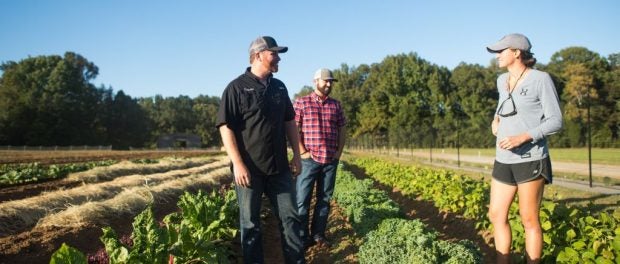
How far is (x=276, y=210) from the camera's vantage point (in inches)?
144

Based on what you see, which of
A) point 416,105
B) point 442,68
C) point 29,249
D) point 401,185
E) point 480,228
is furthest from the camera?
point 442,68

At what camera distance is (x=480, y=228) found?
5676mm

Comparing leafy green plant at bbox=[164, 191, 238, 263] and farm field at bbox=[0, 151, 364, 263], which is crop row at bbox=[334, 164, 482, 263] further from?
leafy green plant at bbox=[164, 191, 238, 263]

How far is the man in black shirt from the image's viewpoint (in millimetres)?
3354

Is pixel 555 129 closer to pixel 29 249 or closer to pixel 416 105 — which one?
pixel 29 249

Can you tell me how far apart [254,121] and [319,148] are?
1.75 m

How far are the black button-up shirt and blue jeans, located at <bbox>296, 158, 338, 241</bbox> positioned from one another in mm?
1545

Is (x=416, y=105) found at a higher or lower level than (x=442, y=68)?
lower

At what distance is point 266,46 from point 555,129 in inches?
89.0

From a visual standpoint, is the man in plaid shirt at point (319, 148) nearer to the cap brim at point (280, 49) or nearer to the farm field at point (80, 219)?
the farm field at point (80, 219)

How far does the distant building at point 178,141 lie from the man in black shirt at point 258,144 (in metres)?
84.6

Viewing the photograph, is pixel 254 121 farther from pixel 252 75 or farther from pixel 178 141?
pixel 178 141

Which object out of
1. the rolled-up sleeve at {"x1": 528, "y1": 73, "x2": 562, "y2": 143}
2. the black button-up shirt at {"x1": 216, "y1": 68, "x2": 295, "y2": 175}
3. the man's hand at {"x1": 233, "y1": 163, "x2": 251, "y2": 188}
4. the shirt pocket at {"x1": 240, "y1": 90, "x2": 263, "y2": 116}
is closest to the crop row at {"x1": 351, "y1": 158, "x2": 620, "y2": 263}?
the rolled-up sleeve at {"x1": 528, "y1": 73, "x2": 562, "y2": 143}

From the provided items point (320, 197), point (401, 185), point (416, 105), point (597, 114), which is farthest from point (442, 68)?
point (320, 197)
